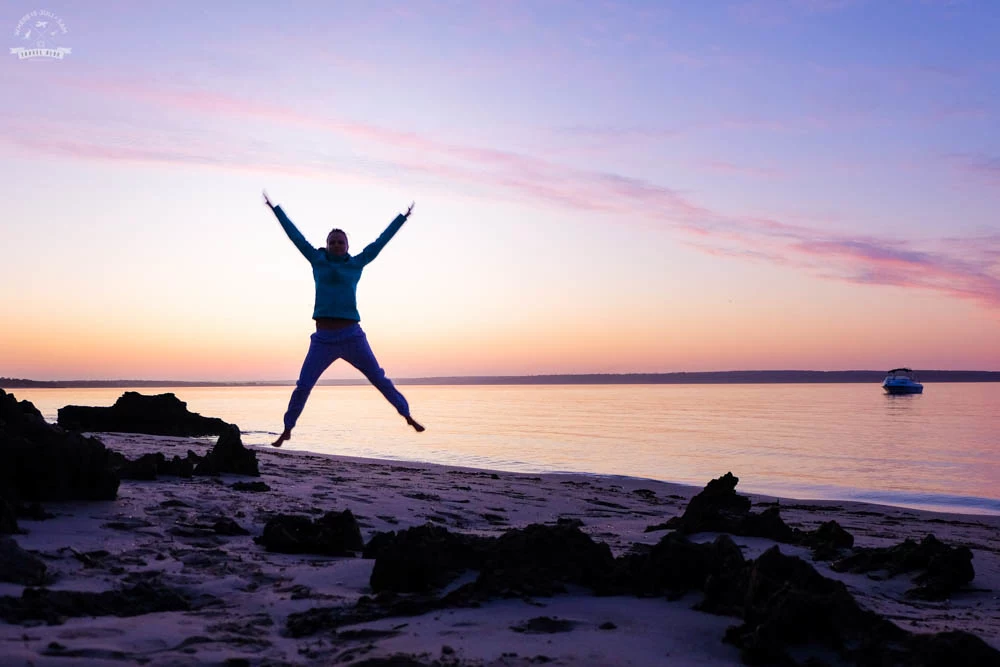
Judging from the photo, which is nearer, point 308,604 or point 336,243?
point 308,604

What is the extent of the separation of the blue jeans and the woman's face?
2.73 ft

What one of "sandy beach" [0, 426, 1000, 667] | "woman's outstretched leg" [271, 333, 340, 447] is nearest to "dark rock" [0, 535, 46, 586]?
"sandy beach" [0, 426, 1000, 667]

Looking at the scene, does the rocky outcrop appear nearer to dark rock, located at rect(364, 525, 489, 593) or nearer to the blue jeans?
the blue jeans

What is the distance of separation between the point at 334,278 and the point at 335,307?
1.06ft

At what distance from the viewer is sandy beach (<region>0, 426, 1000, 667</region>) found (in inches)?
159

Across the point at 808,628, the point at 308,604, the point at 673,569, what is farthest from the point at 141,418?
the point at 808,628

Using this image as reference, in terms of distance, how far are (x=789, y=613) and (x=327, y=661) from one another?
2333mm

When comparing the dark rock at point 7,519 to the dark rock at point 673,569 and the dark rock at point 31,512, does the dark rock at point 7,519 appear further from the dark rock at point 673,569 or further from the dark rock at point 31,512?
the dark rock at point 673,569

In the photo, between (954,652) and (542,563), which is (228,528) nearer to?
(542,563)

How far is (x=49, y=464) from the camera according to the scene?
7.67 m

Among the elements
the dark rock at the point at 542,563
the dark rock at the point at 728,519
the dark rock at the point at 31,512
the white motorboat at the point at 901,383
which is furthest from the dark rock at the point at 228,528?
the white motorboat at the point at 901,383

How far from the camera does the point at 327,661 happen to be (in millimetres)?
3967

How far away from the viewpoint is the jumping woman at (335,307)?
29.2 feet

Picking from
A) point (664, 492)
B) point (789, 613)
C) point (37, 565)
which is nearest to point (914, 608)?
point (789, 613)
